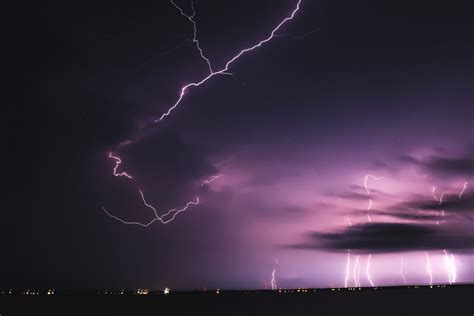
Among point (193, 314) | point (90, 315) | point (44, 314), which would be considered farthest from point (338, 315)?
point (44, 314)

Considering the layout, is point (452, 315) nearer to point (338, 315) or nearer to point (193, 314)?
point (338, 315)

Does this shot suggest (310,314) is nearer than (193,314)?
Yes

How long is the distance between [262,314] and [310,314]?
18.8 ft

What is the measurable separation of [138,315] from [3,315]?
51.1 feet

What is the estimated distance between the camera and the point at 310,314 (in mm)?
57125

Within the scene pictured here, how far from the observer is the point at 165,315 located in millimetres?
60812

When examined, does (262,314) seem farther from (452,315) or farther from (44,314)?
(44,314)

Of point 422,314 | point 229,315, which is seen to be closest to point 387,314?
point 422,314

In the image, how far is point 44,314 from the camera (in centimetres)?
6359

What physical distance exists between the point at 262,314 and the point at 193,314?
32.0ft

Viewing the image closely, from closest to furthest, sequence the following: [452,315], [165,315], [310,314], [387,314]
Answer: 1. [452,315]
2. [387,314]
3. [310,314]
4. [165,315]

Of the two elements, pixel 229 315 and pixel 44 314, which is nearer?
pixel 229 315

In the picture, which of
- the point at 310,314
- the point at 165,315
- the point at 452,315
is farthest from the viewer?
the point at 165,315

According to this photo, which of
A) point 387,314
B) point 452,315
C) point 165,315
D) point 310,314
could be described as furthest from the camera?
point 165,315
